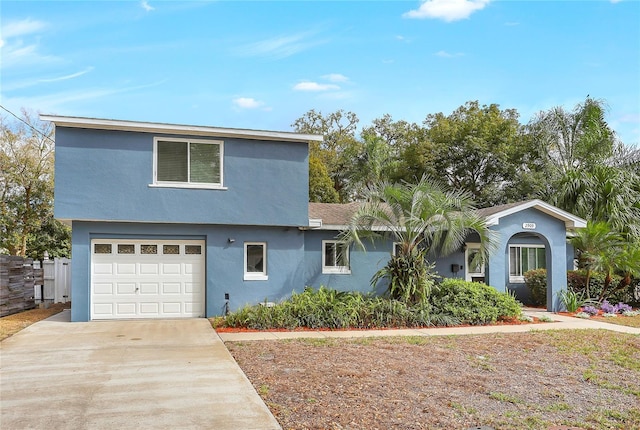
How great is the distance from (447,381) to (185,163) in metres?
9.47

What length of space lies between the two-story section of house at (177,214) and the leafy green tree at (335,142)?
22296mm

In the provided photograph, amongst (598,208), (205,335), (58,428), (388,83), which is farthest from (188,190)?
(598,208)

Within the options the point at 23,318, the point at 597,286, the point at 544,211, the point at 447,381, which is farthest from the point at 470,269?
the point at 23,318

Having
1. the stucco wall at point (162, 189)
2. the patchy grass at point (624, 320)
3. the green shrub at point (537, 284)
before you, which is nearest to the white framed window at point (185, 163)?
the stucco wall at point (162, 189)

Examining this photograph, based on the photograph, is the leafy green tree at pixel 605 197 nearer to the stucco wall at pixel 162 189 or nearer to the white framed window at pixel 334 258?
the white framed window at pixel 334 258

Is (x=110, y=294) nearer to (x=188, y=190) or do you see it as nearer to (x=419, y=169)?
(x=188, y=190)

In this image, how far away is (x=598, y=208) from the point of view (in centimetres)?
2022

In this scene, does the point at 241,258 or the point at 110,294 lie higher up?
the point at 241,258

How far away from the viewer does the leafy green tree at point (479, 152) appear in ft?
99.8

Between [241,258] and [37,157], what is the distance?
18.1 metres

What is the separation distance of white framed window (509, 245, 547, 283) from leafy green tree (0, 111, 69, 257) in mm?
22622

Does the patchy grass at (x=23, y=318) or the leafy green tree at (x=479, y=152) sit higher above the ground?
the leafy green tree at (x=479, y=152)

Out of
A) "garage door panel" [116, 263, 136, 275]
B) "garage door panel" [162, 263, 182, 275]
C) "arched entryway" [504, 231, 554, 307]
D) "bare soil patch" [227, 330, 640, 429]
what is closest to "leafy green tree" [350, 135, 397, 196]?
"arched entryway" [504, 231, 554, 307]

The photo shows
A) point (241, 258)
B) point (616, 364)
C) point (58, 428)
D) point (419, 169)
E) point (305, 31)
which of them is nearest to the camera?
point (58, 428)
